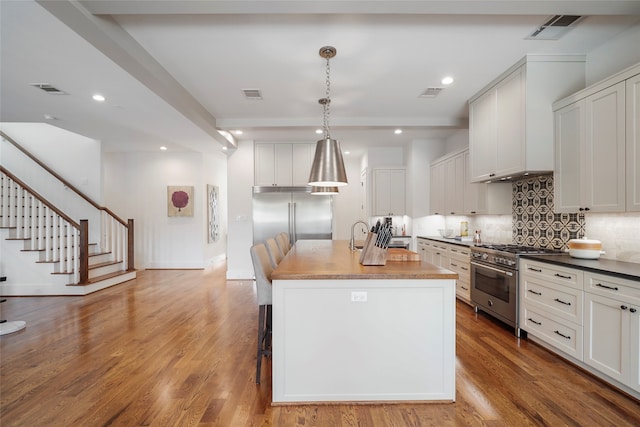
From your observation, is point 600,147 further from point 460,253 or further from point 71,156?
point 71,156

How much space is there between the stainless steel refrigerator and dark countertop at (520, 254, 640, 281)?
3606 millimetres

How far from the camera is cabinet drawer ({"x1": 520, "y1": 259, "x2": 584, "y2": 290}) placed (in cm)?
248

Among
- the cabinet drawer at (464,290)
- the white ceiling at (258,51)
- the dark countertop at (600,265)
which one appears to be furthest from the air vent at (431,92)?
the cabinet drawer at (464,290)

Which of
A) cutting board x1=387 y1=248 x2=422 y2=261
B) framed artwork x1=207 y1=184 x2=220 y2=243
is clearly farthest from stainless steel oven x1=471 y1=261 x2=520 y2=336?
framed artwork x1=207 y1=184 x2=220 y2=243

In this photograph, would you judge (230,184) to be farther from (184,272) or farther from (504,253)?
(504,253)

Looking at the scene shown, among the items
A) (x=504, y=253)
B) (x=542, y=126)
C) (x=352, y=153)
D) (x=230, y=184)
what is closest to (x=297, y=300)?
(x=504, y=253)

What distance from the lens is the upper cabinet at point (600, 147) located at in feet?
7.66

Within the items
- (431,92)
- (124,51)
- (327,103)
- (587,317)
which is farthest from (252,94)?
(587,317)

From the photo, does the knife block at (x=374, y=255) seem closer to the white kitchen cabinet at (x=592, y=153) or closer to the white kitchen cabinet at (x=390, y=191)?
the white kitchen cabinet at (x=592, y=153)

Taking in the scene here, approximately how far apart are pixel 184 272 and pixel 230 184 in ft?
7.69

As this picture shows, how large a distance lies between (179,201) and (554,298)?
6967mm

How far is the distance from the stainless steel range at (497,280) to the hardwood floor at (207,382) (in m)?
0.19

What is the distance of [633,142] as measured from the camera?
2.32 metres

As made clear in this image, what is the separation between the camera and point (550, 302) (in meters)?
2.75
